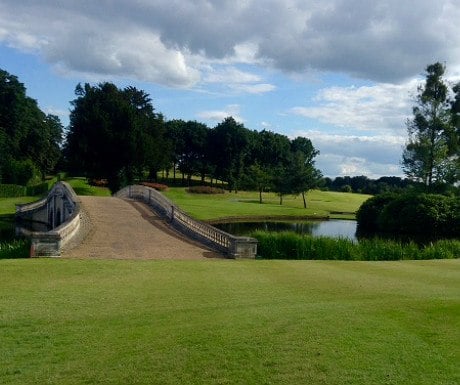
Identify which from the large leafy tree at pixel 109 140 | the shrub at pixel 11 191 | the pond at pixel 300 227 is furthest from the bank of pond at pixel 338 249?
the shrub at pixel 11 191

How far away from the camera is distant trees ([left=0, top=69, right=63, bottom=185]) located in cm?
8288

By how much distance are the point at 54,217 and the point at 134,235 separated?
24.5 meters

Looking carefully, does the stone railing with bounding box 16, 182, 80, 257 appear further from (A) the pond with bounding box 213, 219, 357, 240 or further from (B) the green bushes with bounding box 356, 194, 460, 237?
(B) the green bushes with bounding box 356, 194, 460, 237

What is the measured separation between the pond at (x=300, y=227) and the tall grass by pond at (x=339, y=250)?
1853 cm

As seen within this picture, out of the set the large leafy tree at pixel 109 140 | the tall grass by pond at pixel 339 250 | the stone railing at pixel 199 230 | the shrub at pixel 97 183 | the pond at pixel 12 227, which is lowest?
the pond at pixel 12 227

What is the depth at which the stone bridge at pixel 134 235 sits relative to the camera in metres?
21.9

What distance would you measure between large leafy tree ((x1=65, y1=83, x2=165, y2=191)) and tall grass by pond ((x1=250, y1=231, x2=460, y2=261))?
42910mm

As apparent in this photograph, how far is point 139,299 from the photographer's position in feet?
34.4

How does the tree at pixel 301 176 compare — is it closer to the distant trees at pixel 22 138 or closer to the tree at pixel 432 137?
the tree at pixel 432 137

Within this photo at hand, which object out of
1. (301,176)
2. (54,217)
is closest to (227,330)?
(54,217)

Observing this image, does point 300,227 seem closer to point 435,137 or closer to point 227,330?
point 435,137

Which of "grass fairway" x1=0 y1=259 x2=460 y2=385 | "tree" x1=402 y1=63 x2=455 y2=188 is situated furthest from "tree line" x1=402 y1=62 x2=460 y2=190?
"grass fairway" x1=0 y1=259 x2=460 y2=385

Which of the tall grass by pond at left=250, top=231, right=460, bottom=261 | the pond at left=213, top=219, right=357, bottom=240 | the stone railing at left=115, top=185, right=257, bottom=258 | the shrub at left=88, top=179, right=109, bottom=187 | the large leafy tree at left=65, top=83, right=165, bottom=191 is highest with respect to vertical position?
the large leafy tree at left=65, top=83, right=165, bottom=191

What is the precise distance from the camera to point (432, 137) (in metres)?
56.1
